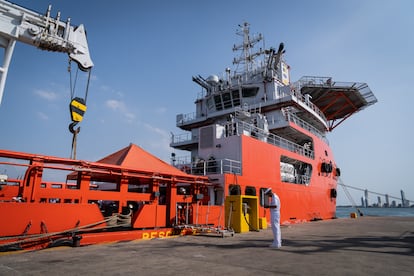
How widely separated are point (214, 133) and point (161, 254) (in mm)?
9004

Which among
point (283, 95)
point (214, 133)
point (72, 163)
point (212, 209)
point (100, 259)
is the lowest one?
point (100, 259)

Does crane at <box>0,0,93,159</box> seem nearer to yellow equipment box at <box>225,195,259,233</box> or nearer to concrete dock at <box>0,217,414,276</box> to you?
concrete dock at <box>0,217,414,276</box>

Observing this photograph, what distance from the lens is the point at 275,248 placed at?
6723 mm

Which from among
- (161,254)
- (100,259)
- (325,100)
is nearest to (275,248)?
(161,254)

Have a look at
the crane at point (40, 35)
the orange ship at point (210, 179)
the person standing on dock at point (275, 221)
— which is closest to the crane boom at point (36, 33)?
the crane at point (40, 35)

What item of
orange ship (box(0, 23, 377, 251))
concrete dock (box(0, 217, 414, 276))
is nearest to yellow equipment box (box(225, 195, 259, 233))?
orange ship (box(0, 23, 377, 251))

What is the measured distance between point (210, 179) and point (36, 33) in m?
8.08

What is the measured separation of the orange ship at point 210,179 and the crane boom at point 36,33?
8.80 feet

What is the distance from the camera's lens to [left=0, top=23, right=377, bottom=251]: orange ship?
676 centimetres

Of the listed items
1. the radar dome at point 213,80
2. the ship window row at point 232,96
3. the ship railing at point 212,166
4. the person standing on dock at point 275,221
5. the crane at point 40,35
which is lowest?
the person standing on dock at point 275,221

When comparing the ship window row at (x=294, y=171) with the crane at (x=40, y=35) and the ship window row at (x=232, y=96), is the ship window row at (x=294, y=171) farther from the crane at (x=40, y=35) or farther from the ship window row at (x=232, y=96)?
the crane at (x=40, y=35)

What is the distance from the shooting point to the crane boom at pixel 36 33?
645 cm

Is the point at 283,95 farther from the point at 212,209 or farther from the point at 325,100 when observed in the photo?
the point at 212,209

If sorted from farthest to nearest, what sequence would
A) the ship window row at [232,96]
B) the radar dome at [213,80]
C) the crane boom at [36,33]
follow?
the radar dome at [213,80], the ship window row at [232,96], the crane boom at [36,33]
